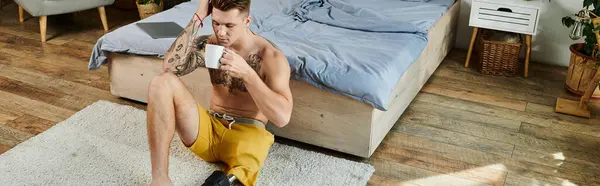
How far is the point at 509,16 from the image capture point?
→ 11.3 ft

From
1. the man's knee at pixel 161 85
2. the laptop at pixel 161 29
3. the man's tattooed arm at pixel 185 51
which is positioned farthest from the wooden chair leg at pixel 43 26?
the man's knee at pixel 161 85

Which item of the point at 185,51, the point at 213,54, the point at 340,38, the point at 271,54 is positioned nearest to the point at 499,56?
the point at 340,38

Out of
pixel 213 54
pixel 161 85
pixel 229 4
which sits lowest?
pixel 161 85

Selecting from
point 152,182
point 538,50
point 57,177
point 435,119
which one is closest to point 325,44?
point 435,119

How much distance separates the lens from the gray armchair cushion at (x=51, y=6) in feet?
12.8

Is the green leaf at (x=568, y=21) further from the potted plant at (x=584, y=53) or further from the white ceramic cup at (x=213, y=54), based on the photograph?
the white ceramic cup at (x=213, y=54)

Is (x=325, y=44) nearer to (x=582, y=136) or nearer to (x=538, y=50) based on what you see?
(x=582, y=136)

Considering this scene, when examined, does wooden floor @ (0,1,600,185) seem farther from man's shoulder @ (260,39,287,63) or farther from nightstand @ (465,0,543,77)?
man's shoulder @ (260,39,287,63)

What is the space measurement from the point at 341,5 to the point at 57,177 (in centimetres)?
174

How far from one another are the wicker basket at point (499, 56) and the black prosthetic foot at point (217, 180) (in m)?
1.84

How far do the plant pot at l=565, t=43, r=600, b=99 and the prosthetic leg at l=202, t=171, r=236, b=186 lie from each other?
1908 millimetres

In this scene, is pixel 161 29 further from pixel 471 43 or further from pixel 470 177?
pixel 471 43

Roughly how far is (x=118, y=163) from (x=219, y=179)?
0.50m

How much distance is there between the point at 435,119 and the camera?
2988 mm
